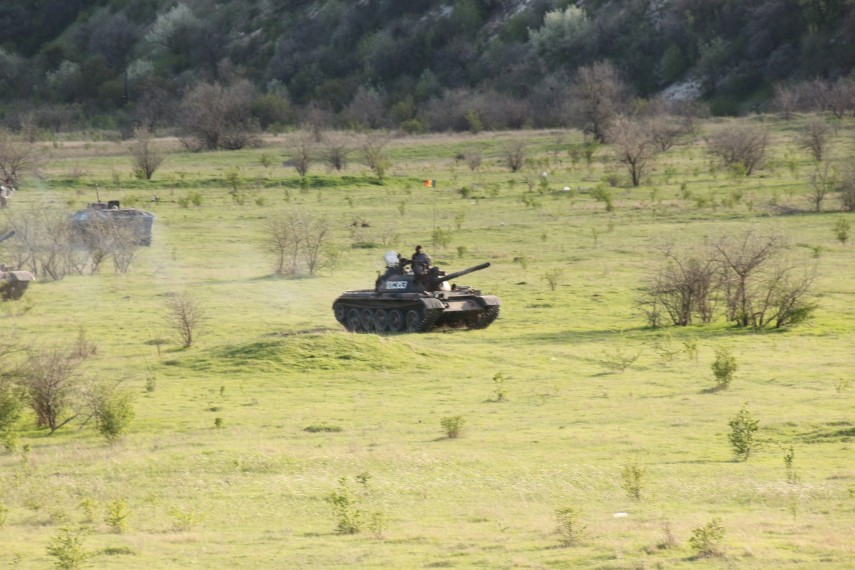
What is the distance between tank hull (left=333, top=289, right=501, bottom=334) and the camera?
2706cm

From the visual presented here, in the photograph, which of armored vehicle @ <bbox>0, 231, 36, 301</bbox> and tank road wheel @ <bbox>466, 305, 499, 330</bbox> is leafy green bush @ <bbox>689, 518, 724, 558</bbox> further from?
armored vehicle @ <bbox>0, 231, 36, 301</bbox>

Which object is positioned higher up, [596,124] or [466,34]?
[466,34]

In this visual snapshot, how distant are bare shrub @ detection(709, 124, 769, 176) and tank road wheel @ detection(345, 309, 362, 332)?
27570 mm

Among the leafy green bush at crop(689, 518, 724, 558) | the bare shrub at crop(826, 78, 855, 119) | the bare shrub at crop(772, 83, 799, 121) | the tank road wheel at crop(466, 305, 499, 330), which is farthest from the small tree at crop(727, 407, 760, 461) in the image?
the bare shrub at crop(772, 83, 799, 121)

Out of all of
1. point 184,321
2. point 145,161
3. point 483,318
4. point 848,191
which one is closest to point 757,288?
point 483,318

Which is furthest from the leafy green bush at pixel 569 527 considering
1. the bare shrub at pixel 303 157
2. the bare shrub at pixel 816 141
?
the bare shrub at pixel 303 157

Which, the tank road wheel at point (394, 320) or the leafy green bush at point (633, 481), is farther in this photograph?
the tank road wheel at point (394, 320)

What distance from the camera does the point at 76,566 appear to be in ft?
36.1

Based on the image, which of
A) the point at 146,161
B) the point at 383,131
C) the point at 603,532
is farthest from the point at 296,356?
the point at 383,131

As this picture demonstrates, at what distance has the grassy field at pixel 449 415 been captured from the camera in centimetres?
1204

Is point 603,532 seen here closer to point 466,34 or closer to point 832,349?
point 832,349

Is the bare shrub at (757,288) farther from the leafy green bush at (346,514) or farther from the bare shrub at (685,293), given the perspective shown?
the leafy green bush at (346,514)

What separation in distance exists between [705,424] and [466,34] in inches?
3282

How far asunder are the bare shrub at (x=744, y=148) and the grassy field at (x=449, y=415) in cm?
1094
